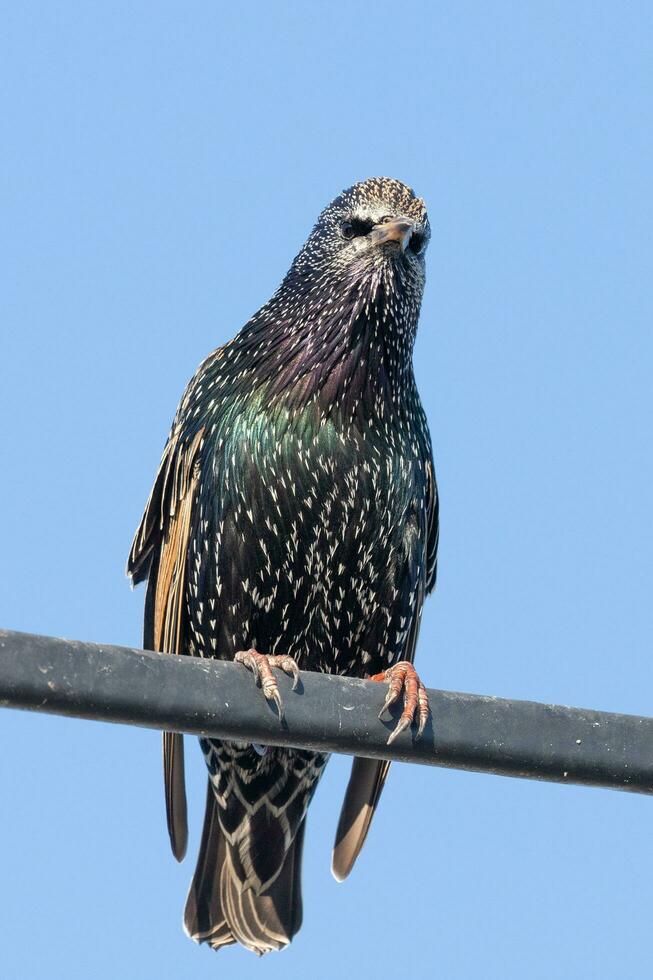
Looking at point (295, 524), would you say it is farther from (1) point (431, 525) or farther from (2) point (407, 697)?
(2) point (407, 697)

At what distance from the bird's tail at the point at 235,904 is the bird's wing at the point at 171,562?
0.32 metres

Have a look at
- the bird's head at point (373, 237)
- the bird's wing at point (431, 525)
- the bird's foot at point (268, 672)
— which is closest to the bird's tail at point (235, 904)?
the bird's wing at point (431, 525)

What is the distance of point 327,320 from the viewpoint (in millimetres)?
7039

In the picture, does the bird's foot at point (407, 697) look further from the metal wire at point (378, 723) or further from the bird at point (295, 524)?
the bird at point (295, 524)

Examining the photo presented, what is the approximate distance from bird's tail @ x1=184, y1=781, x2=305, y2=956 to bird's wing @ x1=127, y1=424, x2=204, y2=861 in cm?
32

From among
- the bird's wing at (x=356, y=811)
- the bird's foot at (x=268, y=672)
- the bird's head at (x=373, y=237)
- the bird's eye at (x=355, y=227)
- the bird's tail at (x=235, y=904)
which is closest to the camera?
the bird's foot at (x=268, y=672)

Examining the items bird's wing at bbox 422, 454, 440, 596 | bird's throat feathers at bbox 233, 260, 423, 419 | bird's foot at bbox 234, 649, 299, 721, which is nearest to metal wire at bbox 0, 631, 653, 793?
bird's foot at bbox 234, 649, 299, 721

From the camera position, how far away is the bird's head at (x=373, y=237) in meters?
7.02

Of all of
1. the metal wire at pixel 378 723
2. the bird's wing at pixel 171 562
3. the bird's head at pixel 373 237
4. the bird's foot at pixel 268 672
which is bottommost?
the metal wire at pixel 378 723

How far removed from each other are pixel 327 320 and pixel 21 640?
3.43 meters

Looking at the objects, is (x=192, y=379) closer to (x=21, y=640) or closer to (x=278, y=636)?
(x=278, y=636)

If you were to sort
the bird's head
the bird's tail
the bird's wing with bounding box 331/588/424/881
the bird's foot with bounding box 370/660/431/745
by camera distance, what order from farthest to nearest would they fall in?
1. the bird's head
2. the bird's tail
3. the bird's wing with bounding box 331/588/424/881
4. the bird's foot with bounding box 370/660/431/745

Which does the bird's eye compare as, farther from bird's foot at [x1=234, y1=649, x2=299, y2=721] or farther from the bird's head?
bird's foot at [x1=234, y1=649, x2=299, y2=721]

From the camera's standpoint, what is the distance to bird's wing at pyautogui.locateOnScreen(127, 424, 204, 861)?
6.72 meters
